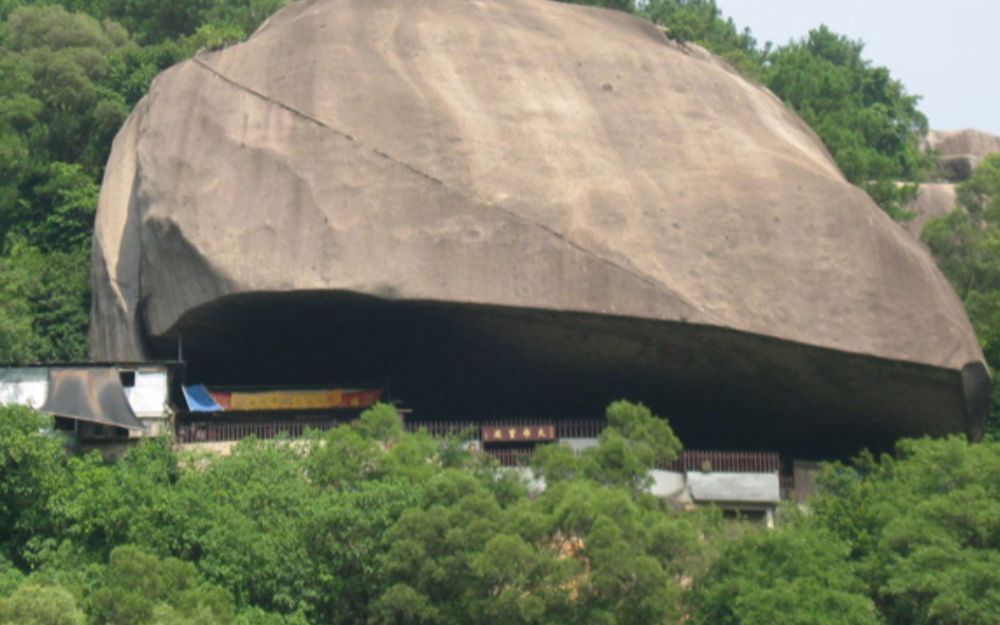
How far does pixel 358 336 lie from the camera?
95.5ft

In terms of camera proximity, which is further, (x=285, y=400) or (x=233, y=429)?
(x=285, y=400)

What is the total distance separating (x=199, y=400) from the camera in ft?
94.6

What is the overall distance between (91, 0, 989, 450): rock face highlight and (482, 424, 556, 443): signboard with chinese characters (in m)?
0.70

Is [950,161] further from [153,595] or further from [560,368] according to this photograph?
[153,595]

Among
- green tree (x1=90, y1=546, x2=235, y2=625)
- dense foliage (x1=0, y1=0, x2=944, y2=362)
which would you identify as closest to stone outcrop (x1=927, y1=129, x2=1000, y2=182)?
dense foliage (x1=0, y1=0, x2=944, y2=362)

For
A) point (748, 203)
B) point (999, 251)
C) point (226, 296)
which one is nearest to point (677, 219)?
point (748, 203)

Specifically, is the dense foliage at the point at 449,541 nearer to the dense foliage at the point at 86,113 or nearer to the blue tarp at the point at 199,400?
the blue tarp at the point at 199,400

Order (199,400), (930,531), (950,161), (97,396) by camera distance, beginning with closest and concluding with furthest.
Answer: (930,531), (97,396), (199,400), (950,161)

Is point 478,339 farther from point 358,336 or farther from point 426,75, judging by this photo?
point 426,75

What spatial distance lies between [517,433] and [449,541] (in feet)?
17.7

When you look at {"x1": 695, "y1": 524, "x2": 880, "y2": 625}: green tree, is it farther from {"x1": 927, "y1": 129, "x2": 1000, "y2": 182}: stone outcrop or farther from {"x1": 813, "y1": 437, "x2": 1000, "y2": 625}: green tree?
{"x1": 927, "y1": 129, "x2": 1000, "y2": 182}: stone outcrop

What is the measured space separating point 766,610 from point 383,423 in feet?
19.5

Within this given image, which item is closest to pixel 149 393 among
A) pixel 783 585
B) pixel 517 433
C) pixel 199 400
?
pixel 199 400

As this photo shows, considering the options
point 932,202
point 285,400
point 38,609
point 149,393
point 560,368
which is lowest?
point 38,609
